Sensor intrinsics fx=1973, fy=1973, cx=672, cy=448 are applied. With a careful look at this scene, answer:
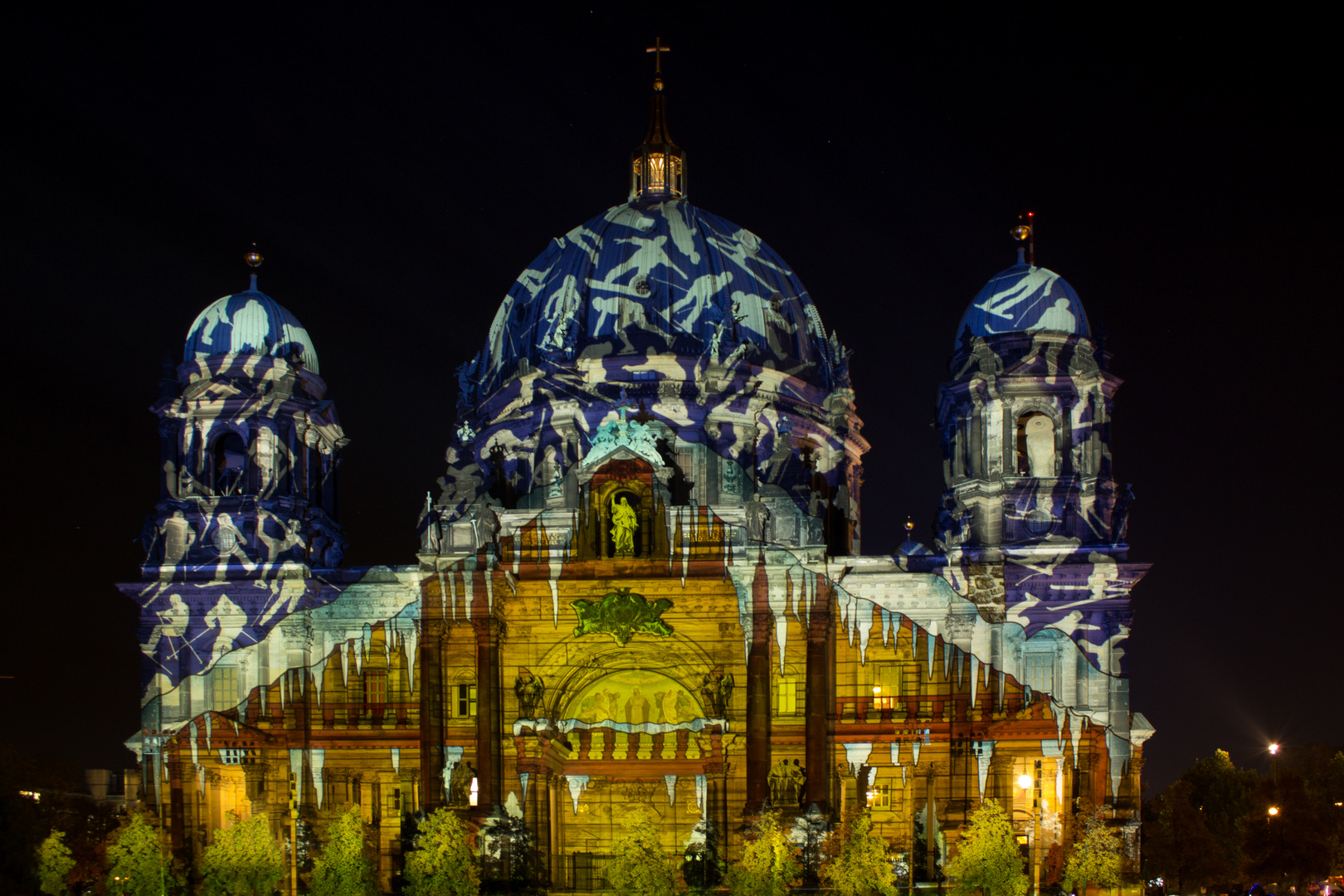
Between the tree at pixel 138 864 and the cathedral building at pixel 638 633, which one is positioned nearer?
the tree at pixel 138 864

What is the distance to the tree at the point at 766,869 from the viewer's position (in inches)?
2343

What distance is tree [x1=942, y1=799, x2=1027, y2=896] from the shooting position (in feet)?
194

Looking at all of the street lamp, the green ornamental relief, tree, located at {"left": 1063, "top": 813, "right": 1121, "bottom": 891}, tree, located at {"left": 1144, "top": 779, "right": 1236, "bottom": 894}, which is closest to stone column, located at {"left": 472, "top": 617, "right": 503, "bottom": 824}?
the green ornamental relief

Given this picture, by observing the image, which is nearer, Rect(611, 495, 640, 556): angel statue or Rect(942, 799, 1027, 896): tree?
Rect(942, 799, 1027, 896): tree

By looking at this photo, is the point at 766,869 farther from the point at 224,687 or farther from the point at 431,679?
the point at 224,687

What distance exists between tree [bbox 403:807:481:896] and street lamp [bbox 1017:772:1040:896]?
17610mm

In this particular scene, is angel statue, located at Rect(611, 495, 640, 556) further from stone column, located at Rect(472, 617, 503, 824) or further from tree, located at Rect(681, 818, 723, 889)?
tree, located at Rect(681, 818, 723, 889)

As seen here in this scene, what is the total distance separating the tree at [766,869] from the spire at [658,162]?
1402 inches

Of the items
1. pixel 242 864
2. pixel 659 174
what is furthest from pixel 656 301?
pixel 242 864

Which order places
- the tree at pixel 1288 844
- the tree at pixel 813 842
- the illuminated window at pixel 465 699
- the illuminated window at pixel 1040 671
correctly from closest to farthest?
the tree at pixel 813 842 < the illuminated window at pixel 1040 671 < the illuminated window at pixel 465 699 < the tree at pixel 1288 844

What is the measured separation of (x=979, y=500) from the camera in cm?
7194

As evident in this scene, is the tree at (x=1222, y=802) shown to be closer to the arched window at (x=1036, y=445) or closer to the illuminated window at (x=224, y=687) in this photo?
the arched window at (x=1036, y=445)

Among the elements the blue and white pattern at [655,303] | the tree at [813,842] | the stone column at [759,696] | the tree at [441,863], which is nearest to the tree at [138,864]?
the tree at [441,863]

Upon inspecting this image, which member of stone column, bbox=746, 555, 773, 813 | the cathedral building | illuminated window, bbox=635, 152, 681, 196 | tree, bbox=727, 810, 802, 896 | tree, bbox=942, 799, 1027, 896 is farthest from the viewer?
illuminated window, bbox=635, 152, 681, 196
